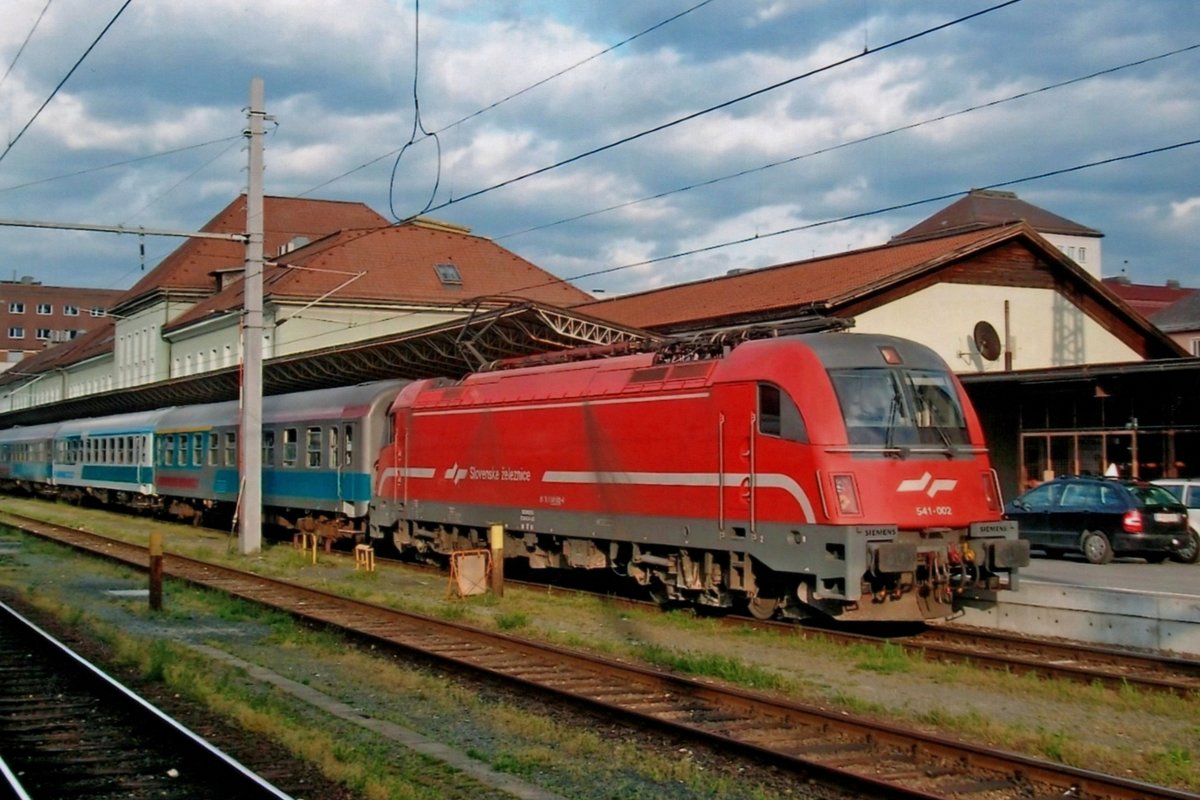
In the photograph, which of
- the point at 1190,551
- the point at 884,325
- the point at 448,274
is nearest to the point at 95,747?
the point at 1190,551

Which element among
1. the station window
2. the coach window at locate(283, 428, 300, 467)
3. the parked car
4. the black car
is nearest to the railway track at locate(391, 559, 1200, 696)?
the black car

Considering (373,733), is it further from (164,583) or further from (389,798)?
(164,583)

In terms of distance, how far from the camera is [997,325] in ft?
104

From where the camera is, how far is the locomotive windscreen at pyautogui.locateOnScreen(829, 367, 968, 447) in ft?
44.2

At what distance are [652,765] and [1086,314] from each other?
2891 centimetres

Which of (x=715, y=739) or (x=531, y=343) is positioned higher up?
(x=531, y=343)

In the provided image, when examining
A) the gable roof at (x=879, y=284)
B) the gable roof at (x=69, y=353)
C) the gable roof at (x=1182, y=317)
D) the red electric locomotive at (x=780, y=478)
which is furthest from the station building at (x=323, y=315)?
the gable roof at (x=1182, y=317)

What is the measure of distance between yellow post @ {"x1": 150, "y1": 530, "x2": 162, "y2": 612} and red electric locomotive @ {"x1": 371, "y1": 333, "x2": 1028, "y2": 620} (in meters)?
5.24

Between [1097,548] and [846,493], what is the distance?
10.8m

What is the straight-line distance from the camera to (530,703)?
1086cm

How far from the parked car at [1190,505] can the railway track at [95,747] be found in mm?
18173

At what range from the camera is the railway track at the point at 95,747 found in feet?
26.5

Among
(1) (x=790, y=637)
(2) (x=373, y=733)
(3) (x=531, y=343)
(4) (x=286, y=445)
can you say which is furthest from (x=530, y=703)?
(4) (x=286, y=445)

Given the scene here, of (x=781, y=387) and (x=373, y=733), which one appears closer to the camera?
(x=373, y=733)
